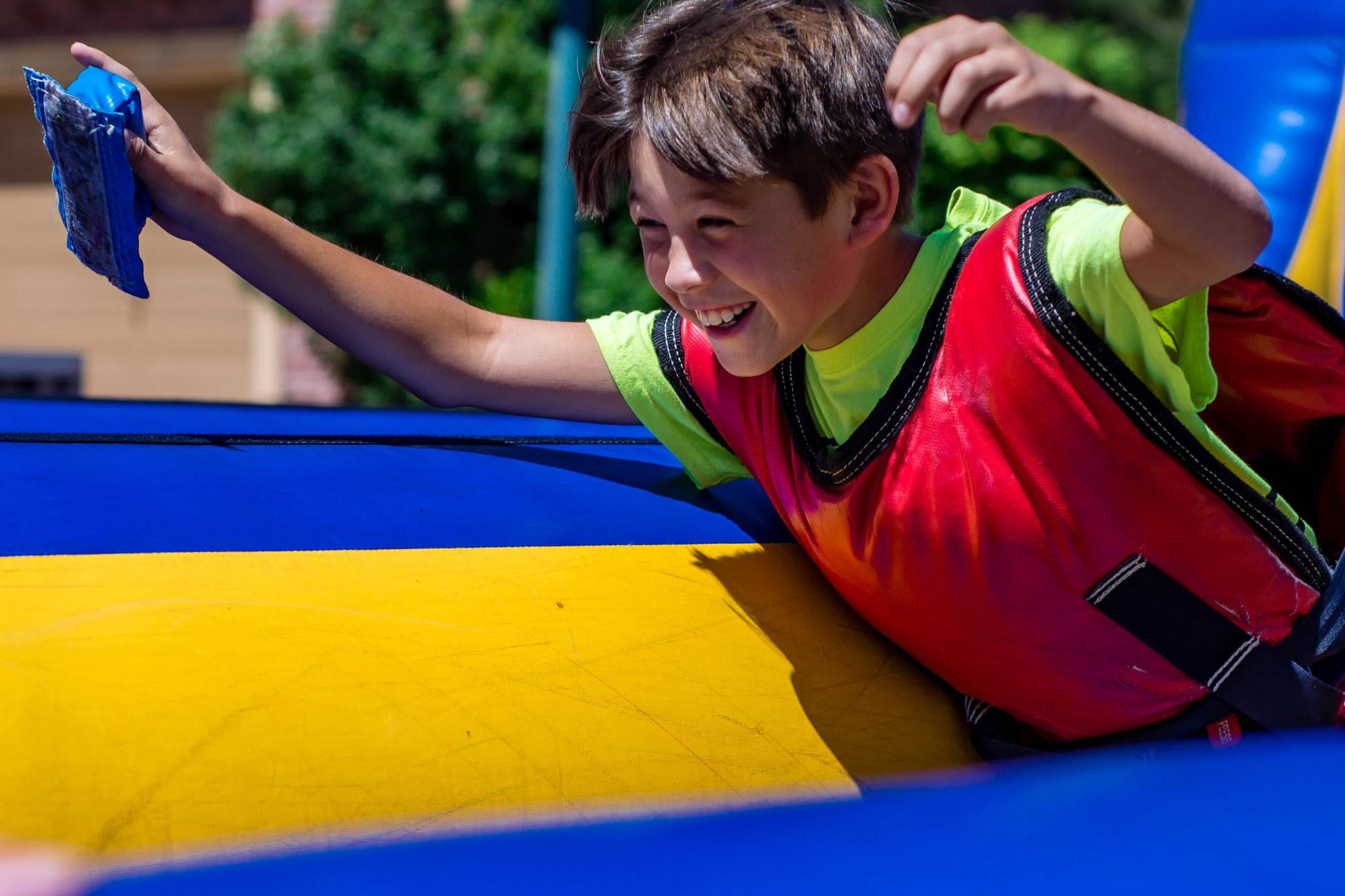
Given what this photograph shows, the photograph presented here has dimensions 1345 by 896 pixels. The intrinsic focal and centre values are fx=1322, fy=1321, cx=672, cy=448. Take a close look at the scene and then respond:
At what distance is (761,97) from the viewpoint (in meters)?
1.02

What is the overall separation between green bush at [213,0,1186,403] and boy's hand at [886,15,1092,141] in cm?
381

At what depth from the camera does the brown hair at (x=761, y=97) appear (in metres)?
1.02

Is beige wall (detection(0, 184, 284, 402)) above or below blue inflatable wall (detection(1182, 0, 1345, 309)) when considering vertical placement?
below

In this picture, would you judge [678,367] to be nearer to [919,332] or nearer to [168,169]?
[919,332]

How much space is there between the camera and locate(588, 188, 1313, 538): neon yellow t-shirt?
37.8 inches

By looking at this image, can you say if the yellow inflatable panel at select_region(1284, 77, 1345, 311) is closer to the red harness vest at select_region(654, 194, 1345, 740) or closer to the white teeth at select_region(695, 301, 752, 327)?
the red harness vest at select_region(654, 194, 1345, 740)

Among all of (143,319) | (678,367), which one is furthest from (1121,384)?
(143,319)

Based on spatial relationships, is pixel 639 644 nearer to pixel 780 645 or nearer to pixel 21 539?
pixel 780 645

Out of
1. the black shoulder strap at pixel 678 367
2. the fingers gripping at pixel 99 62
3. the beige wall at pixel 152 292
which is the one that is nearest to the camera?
the fingers gripping at pixel 99 62

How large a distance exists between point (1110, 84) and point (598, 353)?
4.73 metres

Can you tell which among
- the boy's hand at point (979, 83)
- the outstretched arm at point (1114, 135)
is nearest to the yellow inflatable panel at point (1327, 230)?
the outstretched arm at point (1114, 135)

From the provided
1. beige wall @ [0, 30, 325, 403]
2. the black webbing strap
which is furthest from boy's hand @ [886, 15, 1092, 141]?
beige wall @ [0, 30, 325, 403]

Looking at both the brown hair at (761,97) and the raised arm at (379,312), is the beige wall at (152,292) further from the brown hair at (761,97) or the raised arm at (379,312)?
the brown hair at (761,97)

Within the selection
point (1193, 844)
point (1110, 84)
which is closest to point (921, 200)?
point (1110, 84)
